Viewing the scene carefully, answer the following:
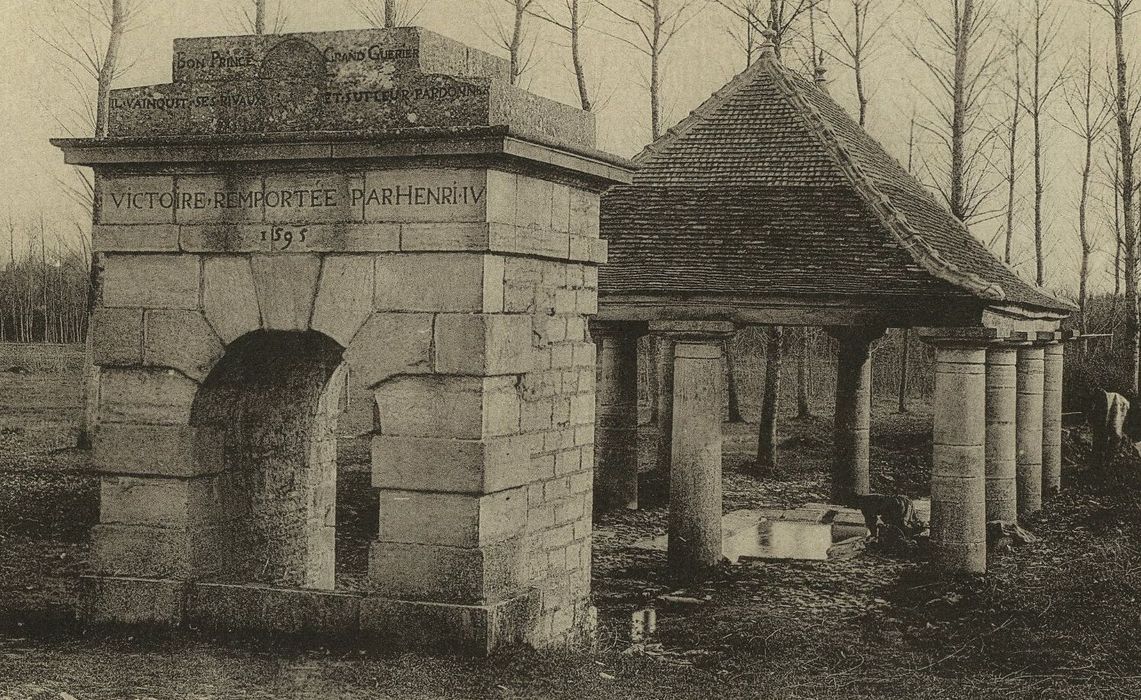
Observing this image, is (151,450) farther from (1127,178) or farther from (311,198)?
(1127,178)

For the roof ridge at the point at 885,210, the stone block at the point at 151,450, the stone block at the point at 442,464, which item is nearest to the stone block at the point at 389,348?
the stone block at the point at 442,464

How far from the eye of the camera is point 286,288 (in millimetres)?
7727

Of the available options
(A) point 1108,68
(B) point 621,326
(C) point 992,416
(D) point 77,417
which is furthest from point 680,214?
(A) point 1108,68

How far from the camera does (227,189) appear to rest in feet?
25.9

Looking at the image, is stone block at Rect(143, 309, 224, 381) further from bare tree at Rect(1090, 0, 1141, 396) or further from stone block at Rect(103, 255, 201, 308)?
bare tree at Rect(1090, 0, 1141, 396)

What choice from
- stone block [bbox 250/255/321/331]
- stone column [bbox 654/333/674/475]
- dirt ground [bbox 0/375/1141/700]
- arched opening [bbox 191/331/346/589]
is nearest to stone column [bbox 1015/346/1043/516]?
dirt ground [bbox 0/375/1141/700]

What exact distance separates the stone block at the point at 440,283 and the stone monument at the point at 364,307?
0.01 m

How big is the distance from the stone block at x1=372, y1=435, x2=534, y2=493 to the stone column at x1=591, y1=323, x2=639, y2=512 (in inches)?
414

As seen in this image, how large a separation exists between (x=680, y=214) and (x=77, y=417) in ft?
53.3

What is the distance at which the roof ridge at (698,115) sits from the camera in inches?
650

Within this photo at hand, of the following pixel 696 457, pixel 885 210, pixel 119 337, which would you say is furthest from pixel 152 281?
pixel 885 210

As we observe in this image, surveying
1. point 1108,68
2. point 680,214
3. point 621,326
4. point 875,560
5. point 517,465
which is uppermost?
point 1108,68

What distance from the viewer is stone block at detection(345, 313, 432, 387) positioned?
743 cm

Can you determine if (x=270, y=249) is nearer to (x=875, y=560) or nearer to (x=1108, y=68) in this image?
(x=875, y=560)
